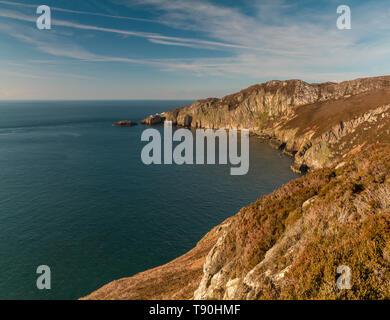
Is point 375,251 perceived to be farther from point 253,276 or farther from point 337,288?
point 253,276

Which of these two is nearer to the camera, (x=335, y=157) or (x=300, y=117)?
(x=335, y=157)

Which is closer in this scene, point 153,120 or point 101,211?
point 101,211

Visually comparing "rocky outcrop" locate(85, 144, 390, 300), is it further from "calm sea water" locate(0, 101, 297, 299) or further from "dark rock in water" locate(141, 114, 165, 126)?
"dark rock in water" locate(141, 114, 165, 126)

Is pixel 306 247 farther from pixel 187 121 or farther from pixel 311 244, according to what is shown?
pixel 187 121

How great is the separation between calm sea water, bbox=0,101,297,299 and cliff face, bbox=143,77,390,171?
1559 centimetres

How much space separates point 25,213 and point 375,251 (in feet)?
180

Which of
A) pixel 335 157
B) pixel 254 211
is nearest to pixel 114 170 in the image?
pixel 254 211

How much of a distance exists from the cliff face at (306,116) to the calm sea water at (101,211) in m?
15.6

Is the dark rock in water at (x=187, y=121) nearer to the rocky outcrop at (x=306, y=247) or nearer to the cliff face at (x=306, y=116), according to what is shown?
the cliff face at (x=306, y=116)

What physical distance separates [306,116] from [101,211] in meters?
106

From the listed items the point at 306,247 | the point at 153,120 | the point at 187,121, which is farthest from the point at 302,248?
the point at 153,120

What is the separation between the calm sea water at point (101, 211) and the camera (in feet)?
103

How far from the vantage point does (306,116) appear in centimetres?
11112

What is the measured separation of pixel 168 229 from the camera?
40500 mm
